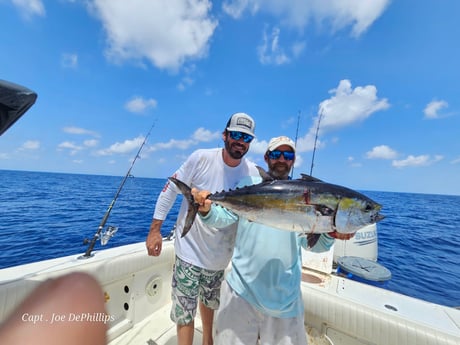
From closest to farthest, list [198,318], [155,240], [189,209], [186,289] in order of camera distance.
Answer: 1. [189,209]
2. [186,289]
3. [155,240]
4. [198,318]

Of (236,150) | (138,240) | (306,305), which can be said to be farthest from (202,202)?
(138,240)

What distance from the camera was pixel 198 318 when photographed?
320 cm

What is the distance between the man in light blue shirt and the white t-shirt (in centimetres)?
37

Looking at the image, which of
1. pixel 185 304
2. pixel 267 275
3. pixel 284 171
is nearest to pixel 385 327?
pixel 267 275

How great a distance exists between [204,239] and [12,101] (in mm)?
1825

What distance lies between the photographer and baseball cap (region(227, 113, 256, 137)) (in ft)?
7.63

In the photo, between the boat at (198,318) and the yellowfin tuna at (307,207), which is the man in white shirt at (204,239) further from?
the boat at (198,318)

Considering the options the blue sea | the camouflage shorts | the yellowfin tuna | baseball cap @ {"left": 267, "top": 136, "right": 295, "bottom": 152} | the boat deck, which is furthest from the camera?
the blue sea

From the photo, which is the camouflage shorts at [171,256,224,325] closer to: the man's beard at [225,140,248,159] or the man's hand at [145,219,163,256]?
the man's hand at [145,219,163,256]

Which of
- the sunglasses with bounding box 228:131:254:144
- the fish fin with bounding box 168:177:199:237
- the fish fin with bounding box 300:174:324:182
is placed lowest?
the fish fin with bounding box 168:177:199:237

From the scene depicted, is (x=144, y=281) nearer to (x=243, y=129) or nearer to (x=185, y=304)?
(x=185, y=304)

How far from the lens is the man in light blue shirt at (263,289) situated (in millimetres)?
1747

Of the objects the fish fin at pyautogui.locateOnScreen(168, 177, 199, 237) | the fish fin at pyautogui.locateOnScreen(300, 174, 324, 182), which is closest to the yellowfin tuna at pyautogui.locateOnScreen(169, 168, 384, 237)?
the fish fin at pyautogui.locateOnScreen(300, 174, 324, 182)

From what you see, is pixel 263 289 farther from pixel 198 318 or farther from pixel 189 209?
pixel 198 318
